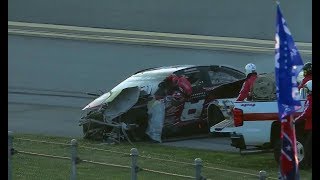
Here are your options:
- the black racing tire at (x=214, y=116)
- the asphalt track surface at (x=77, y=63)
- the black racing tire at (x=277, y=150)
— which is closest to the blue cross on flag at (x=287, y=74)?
the black racing tire at (x=277, y=150)

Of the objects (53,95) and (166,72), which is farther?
(53,95)

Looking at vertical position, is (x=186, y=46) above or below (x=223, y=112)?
above

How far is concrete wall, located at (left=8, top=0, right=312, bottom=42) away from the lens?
1006 inches

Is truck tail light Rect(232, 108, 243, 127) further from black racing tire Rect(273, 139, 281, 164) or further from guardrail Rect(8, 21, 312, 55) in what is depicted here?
guardrail Rect(8, 21, 312, 55)

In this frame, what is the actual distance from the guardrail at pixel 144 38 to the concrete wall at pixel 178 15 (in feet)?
0.70

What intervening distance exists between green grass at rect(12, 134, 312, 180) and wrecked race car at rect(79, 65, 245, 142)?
1026 millimetres

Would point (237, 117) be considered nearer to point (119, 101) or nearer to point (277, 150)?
point (277, 150)

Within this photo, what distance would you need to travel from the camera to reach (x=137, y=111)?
1555 cm
